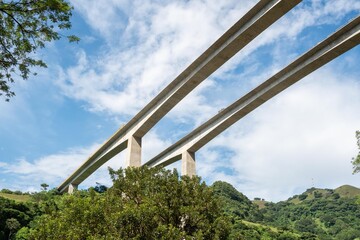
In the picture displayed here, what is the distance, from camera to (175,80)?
73.1 feet

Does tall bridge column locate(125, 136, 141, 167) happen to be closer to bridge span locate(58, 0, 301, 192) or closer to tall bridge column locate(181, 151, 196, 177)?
bridge span locate(58, 0, 301, 192)

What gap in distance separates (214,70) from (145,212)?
10414 millimetres

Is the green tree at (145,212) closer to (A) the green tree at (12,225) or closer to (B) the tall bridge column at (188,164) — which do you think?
(B) the tall bridge column at (188,164)

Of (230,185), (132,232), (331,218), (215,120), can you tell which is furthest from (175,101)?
(331,218)

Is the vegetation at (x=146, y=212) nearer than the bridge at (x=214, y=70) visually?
Yes

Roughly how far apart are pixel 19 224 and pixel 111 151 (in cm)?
2612

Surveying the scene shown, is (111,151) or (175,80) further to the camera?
(111,151)

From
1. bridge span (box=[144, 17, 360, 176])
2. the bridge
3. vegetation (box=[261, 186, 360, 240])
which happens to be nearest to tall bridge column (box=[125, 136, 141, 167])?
the bridge

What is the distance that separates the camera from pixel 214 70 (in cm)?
2033

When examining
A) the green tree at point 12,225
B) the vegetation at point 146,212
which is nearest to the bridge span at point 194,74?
the vegetation at point 146,212

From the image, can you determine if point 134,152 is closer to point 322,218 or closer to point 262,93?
point 262,93

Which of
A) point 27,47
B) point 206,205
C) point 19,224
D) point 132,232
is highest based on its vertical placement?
point 19,224

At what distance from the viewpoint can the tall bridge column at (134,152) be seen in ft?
88.5

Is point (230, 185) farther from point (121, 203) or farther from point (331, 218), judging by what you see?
point (121, 203)
